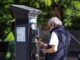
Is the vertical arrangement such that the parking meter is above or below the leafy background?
above

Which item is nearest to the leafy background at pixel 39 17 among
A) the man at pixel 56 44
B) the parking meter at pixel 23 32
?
the man at pixel 56 44

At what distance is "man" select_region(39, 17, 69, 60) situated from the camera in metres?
6.42

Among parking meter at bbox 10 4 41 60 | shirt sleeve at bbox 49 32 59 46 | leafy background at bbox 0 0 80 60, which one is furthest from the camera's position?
leafy background at bbox 0 0 80 60

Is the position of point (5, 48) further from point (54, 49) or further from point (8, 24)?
point (54, 49)

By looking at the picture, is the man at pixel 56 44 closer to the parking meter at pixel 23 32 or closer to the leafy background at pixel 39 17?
the parking meter at pixel 23 32

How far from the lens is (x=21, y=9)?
627cm

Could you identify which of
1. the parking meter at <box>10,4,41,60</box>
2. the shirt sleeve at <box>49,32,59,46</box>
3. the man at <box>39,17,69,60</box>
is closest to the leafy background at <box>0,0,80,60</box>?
the man at <box>39,17,69,60</box>

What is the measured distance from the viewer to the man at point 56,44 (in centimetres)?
642

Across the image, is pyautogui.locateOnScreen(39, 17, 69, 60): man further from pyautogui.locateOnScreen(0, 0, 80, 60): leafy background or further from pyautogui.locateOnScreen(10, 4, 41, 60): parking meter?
pyautogui.locateOnScreen(0, 0, 80, 60): leafy background

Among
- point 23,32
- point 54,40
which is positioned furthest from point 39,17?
point 23,32

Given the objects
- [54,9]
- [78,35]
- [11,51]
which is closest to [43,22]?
[54,9]

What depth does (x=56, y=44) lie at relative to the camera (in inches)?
252

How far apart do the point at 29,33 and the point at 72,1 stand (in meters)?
2.94

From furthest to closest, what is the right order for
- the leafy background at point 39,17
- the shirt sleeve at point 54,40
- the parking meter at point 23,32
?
1. the leafy background at point 39,17
2. the shirt sleeve at point 54,40
3. the parking meter at point 23,32
